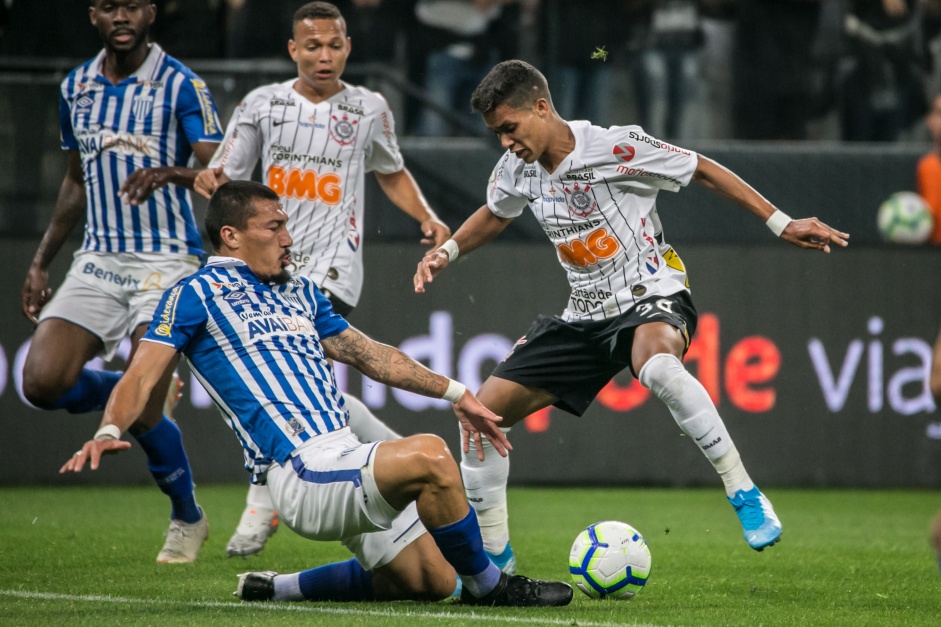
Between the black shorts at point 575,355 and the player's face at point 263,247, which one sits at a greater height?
the player's face at point 263,247

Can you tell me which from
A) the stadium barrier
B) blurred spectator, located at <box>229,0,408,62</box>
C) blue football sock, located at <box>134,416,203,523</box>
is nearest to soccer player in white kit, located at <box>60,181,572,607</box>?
blue football sock, located at <box>134,416,203,523</box>

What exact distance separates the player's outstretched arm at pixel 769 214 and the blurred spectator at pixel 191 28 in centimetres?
639

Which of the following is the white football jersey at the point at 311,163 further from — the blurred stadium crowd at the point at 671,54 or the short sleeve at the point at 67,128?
the blurred stadium crowd at the point at 671,54

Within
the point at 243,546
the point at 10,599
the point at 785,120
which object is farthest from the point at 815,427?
the point at 10,599

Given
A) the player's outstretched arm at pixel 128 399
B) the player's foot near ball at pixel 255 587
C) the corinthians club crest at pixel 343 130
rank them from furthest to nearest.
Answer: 1. the corinthians club crest at pixel 343 130
2. the player's foot near ball at pixel 255 587
3. the player's outstretched arm at pixel 128 399

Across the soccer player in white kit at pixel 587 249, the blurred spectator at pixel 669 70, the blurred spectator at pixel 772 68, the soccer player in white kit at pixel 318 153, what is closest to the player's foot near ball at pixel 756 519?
the soccer player in white kit at pixel 587 249

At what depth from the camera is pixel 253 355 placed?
484 cm

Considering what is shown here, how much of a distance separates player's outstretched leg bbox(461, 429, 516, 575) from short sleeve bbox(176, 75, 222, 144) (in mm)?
2174

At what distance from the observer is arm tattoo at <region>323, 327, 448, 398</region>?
4.96 m

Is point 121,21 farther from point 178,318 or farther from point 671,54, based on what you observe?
point 671,54

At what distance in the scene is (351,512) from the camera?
4.55 metres

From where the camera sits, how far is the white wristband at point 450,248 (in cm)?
608

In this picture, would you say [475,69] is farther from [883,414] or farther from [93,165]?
[93,165]

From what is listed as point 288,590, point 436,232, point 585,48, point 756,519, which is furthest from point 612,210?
point 585,48
